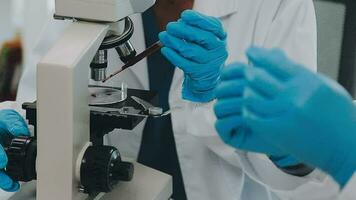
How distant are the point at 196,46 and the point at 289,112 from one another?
14.5 inches

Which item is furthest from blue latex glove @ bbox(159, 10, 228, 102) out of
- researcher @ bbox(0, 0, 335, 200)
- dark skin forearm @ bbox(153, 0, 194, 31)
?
dark skin forearm @ bbox(153, 0, 194, 31)

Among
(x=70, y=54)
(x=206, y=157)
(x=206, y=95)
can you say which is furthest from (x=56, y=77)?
(x=206, y=157)

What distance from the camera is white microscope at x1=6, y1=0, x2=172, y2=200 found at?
2.74ft

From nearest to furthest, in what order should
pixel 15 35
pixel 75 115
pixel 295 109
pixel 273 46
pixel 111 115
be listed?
pixel 295 109 → pixel 75 115 → pixel 111 115 → pixel 273 46 → pixel 15 35

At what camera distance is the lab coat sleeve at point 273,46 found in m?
1.16

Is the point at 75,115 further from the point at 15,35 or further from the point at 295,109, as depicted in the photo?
the point at 15,35

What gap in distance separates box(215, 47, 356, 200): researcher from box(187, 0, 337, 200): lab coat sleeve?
398 millimetres

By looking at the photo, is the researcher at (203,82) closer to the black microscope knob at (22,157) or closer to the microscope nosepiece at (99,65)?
the microscope nosepiece at (99,65)

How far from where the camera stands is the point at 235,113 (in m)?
0.72

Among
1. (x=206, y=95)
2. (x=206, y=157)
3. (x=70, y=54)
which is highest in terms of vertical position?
(x=70, y=54)

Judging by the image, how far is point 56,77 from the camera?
83 cm

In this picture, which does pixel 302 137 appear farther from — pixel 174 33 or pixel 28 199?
pixel 28 199

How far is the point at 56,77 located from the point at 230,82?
27 cm

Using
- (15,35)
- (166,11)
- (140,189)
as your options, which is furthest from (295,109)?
(15,35)
